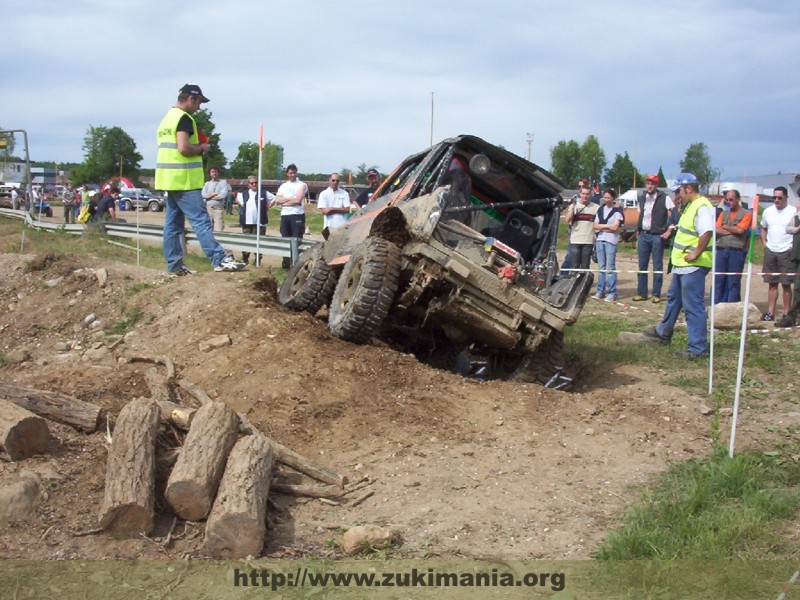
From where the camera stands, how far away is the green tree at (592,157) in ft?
240

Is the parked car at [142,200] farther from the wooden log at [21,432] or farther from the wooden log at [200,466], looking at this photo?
the wooden log at [200,466]

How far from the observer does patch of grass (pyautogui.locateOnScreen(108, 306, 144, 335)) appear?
8.98 meters

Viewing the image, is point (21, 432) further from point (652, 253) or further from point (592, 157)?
point (592, 157)

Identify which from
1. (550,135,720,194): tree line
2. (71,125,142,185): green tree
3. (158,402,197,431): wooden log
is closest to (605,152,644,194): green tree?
(550,135,720,194): tree line

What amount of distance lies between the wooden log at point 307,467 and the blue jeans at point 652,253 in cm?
899

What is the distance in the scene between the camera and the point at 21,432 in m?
5.18

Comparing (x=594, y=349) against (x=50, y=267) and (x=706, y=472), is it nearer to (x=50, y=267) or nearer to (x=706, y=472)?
(x=706, y=472)

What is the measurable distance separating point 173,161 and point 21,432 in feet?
16.1

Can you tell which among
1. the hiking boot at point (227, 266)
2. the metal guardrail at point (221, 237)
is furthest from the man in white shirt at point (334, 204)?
the hiking boot at point (227, 266)

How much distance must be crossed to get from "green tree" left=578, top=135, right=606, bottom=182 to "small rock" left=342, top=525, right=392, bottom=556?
70847mm

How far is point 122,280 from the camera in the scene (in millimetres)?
10156

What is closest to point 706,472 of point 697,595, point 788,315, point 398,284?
point 697,595

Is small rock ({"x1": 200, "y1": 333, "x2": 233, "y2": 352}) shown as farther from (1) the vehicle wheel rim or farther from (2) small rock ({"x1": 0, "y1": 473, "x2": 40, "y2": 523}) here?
(2) small rock ({"x1": 0, "y1": 473, "x2": 40, "y2": 523})

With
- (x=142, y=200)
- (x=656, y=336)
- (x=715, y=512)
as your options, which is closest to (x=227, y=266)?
(x=656, y=336)
